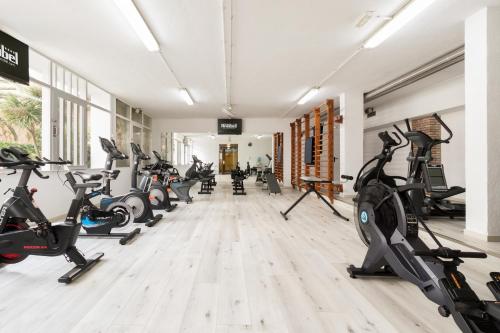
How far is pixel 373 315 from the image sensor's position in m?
1.67

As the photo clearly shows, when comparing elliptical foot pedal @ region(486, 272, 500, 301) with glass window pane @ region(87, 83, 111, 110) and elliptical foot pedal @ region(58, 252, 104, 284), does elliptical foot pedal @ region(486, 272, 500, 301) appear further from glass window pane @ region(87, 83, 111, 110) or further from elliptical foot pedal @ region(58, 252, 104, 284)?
glass window pane @ region(87, 83, 111, 110)

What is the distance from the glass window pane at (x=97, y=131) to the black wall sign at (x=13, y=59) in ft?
9.07

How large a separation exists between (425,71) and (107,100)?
7883mm

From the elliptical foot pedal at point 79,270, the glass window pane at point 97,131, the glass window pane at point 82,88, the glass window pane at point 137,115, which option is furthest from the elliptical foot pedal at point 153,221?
the glass window pane at point 137,115

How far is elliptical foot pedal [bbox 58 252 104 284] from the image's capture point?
207 centimetres

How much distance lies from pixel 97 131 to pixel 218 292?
22.2 feet

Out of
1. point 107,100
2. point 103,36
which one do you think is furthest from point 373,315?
point 107,100

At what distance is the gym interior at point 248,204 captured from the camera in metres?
1.70

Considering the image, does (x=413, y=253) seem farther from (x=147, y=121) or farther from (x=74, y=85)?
(x=147, y=121)

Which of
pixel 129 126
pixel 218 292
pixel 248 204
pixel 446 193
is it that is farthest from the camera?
pixel 129 126

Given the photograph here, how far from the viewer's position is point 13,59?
146 inches

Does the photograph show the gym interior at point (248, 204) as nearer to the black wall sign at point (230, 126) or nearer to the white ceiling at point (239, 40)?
the white ceiling at point (239, 40)

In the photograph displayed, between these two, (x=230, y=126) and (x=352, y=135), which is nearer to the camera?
(x=352, y=135)

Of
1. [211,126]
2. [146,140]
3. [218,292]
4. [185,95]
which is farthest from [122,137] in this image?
[218,292]
